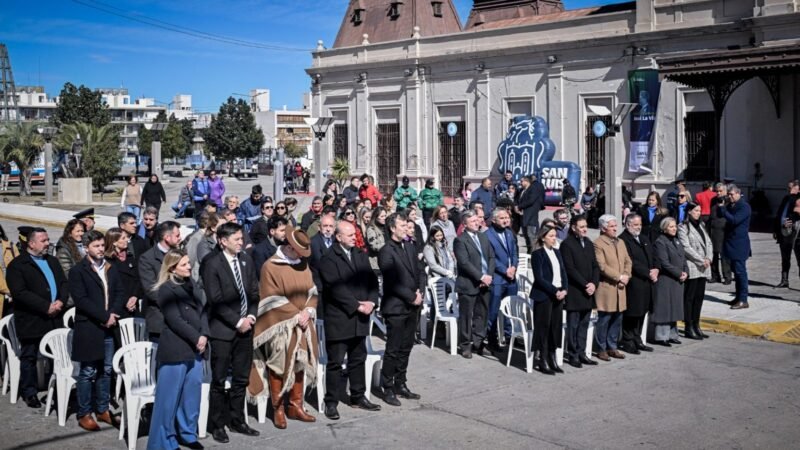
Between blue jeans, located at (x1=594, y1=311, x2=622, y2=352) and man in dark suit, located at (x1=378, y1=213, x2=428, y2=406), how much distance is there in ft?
9.32

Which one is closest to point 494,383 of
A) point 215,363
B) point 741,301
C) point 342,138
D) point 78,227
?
point 215,363

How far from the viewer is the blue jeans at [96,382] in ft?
27.8

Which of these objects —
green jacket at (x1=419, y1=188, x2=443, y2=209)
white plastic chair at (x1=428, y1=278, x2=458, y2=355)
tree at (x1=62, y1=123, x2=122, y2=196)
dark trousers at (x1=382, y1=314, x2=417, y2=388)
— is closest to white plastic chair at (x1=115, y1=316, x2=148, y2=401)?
dark trousers at (x1=382, y1=314, x2=417, y2=388)

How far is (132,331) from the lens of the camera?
9.01 metres

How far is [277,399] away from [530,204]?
12.0 metres

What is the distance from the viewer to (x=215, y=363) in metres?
8.16

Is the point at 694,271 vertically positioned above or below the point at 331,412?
above

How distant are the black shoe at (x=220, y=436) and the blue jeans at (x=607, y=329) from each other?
5.10 metres

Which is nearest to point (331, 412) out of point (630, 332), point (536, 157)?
point (630, 332)

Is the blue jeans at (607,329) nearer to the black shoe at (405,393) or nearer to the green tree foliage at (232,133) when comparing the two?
the black shoe at (405,393)

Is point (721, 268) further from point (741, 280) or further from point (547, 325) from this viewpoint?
point (547, 325)

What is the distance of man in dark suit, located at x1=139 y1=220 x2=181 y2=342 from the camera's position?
824 cm

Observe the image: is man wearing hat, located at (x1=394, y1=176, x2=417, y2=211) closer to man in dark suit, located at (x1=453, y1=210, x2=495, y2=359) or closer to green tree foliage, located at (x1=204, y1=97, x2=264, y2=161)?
man in dark suit, located at (x1=453, y1=210, x2=495, y2=359)

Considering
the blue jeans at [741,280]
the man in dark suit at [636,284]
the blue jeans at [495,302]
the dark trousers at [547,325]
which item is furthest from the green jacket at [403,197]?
the dark trousers at [547,325]
